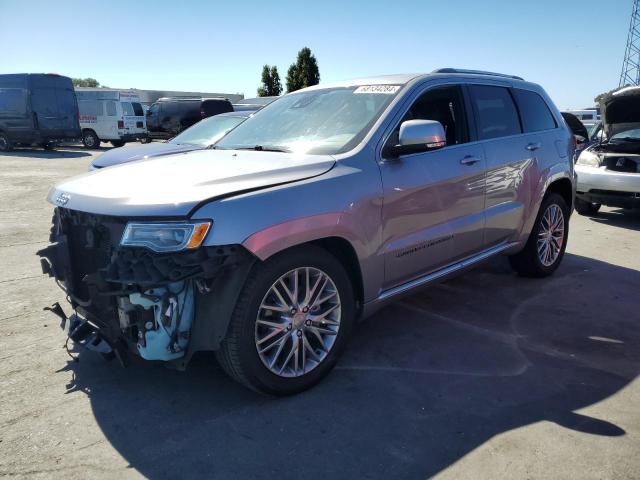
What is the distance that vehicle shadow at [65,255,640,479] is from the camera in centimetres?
255

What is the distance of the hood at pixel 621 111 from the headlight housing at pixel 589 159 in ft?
1.91

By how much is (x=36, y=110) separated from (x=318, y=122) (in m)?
18.5

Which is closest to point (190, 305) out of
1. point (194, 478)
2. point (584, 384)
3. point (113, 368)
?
point (194, 478)

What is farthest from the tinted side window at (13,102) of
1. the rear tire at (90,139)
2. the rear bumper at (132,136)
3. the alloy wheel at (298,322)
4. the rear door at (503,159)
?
the alloy wheel at (298,322)

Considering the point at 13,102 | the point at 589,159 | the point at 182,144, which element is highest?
the point at 13,102

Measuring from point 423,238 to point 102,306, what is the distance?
2090 mm

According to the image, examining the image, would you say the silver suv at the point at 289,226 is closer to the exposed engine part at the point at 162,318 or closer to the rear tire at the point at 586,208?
the exposed engine part at the point at 162,318

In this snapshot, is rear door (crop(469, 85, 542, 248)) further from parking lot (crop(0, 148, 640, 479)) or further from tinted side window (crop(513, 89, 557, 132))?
parking lot (crop(0, 148, 640, 479))

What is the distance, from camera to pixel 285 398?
307 cm

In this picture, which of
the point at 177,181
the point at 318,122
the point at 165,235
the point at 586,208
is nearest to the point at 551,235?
the point at 318,122

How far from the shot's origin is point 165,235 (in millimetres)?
2617

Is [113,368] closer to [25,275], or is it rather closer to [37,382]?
[37,382]

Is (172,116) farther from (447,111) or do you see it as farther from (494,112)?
(447,111)

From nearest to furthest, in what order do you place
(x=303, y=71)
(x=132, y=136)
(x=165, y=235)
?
(x=165, y=235)
(x=132, y=136)
(x=303, y=71)
